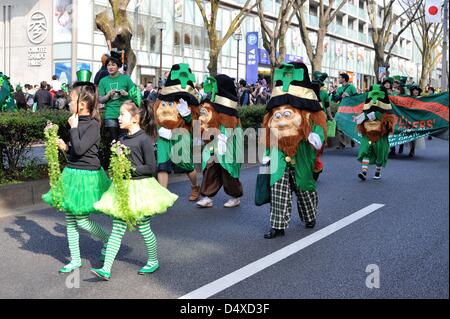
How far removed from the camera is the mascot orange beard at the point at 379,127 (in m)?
11.0

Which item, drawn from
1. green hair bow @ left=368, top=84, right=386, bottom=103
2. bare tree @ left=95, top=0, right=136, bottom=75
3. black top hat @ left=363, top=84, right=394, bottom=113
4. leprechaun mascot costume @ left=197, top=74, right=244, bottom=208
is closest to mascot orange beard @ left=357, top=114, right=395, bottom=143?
black top hat @ left=363, top=84, right=394, bottom=113

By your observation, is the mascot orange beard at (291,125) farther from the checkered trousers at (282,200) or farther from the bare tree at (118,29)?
the bare tree at (118,29)

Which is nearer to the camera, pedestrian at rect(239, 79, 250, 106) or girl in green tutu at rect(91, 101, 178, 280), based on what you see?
girl in green tutu at rect(91, 101, 178, 280)

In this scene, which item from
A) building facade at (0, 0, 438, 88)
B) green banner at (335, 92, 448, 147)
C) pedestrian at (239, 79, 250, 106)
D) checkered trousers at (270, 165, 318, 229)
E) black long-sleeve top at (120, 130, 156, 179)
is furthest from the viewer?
building facade at (0, 0, 438, 88)

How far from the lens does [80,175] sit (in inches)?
190

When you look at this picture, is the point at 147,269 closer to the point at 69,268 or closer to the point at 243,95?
the point at 69,268

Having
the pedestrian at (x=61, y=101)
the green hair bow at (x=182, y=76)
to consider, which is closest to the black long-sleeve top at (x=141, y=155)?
the green hair bow at (x=182, y=76)

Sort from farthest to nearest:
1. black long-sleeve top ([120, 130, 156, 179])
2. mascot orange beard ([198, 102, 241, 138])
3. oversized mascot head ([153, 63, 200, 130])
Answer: oversized mascot head ([153, 63, 200, 130]) → mascot orange beard ([198, 102, 241, 138]) → black long-sleeve top ([120, 130, 156, 179])

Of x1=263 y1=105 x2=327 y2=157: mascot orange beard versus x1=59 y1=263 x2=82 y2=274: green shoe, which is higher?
x1=263 y1=105 x2=327 y2=157: mascot orange beard

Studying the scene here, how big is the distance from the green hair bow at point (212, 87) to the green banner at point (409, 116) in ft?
22.0

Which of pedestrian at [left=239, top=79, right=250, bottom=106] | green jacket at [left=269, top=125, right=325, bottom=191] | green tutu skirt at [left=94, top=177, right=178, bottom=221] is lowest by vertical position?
green tutu skirt at [left=94, top=177, right=178, bottom=221]

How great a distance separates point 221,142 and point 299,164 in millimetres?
1856

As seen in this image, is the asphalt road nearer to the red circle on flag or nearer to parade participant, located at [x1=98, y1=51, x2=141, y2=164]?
parade participant, located at [x1=98, y1=51, x2=141, y2=164]

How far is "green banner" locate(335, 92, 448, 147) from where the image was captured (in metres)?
14.1
